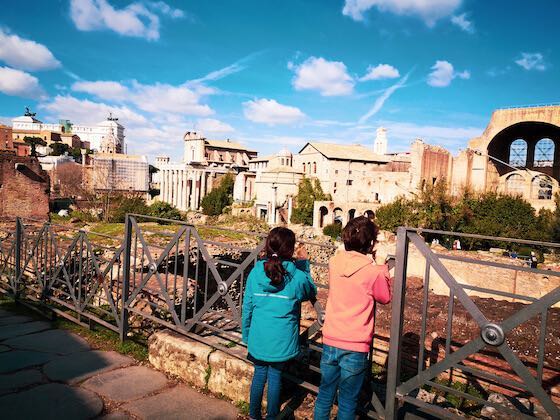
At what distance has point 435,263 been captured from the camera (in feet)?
8.24

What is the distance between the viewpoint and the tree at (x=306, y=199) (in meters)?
42.3

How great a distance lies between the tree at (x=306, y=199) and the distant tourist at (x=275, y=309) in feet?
129

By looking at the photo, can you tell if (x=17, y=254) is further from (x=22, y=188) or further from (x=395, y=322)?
(x=22, y=188)

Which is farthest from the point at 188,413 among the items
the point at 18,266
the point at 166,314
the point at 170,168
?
the point at 170,168

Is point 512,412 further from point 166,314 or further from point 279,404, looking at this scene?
point 166,314

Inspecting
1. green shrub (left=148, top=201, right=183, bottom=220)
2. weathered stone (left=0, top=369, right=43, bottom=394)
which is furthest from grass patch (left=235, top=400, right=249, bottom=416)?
green shrub (left=148, top=201, right=183, bottom=220)

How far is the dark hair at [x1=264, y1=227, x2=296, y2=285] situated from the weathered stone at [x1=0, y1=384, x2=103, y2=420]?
1.97 metres

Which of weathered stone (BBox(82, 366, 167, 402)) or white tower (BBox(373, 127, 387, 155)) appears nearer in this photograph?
weathered stone (BBox(82, 366, 167, 402))

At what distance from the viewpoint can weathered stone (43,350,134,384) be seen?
12.6ft

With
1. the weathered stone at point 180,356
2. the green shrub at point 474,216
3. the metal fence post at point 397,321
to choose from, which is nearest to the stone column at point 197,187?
the green shrub at point 474,216

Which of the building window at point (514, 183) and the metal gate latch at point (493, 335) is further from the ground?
the building window at point (514, 183)

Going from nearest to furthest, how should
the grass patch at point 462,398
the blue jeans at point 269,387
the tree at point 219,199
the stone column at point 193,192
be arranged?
the blue jeans at point 269,387 < the grass patch at point 462,398 < the tree at point 219,199 < the stone column at point 193,192

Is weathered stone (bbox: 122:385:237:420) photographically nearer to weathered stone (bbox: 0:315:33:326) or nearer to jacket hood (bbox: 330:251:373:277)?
jacket hood (bbox: 330:251:373:277)

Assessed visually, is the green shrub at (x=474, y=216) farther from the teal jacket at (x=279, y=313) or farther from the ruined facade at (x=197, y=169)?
the ruined facade at (x=197, y=169)
